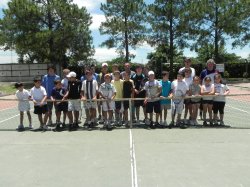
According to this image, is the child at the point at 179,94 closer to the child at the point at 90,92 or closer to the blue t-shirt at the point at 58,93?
the child at the point at 90,92

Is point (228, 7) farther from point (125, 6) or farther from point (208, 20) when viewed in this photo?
point (125, 6)

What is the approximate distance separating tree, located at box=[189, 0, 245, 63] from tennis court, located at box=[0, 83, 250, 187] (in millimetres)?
35392

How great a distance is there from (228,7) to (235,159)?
40.5 metres

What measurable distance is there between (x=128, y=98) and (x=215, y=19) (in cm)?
3669

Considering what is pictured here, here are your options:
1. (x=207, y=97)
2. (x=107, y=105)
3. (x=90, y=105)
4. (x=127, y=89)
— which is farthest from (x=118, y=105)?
(x=207, y=97)

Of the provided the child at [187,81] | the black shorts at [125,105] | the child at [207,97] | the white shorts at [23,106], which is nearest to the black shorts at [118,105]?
the black shorts at [125,105]

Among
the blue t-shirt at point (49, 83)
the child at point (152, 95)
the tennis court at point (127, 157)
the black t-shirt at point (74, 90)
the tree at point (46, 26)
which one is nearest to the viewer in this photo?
the tennis court at point (127, 157)

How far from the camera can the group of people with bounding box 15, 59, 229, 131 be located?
36.3ft

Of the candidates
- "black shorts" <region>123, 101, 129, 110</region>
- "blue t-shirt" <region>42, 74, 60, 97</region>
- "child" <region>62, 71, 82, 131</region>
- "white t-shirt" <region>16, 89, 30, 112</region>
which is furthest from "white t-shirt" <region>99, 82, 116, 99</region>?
"white t-shirt" <region>16, 89, 30, 112</region>

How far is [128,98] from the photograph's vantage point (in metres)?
11.0

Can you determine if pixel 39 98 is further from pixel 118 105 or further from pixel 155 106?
pixel 155 106

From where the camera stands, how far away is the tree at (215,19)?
44156 millimetres

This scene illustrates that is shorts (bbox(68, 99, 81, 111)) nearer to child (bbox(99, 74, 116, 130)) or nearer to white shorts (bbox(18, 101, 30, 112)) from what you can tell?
child (bbox(99, 74, 116, 130))

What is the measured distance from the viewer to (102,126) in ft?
37.2
